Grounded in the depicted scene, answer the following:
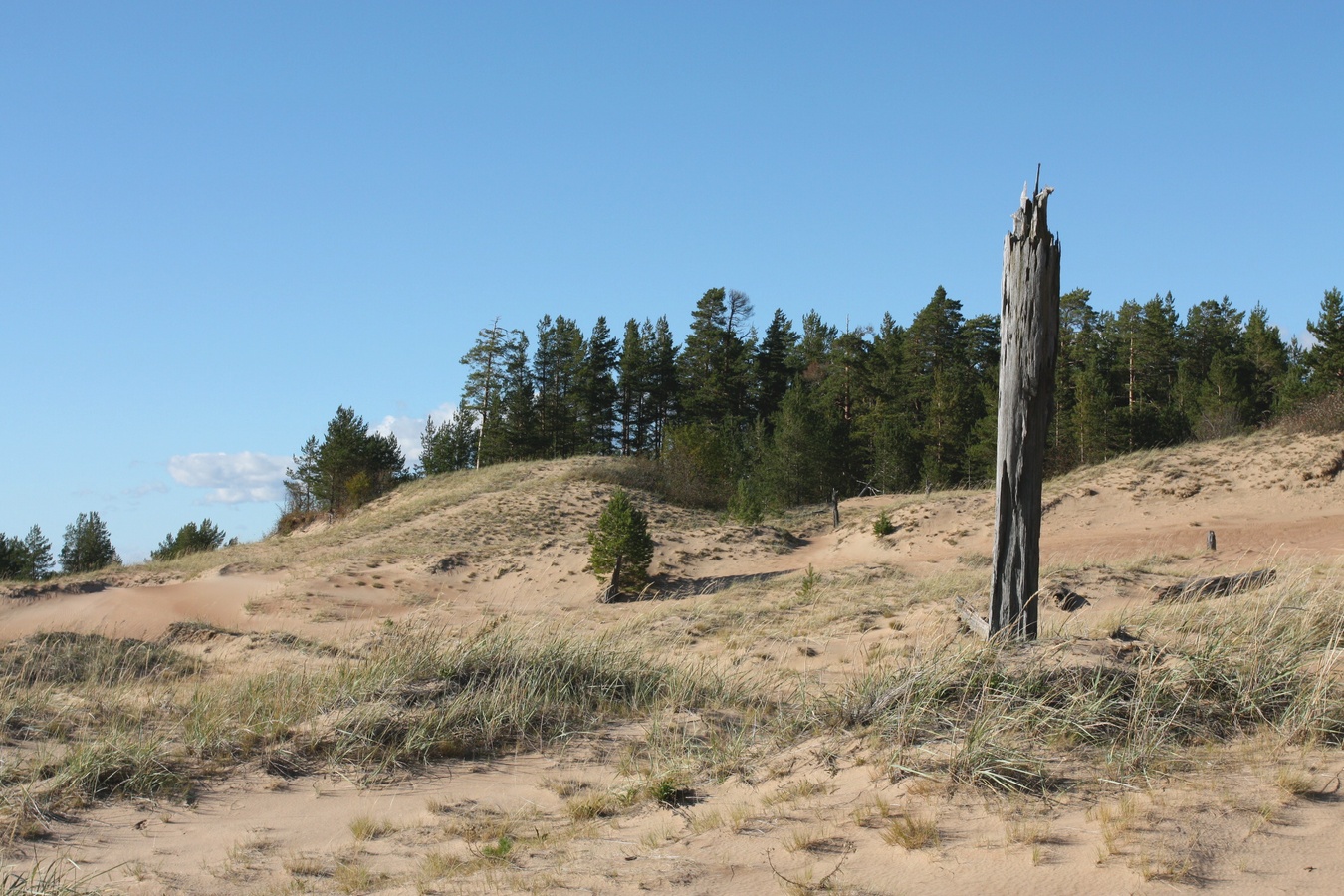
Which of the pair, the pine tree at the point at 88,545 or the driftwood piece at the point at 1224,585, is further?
the pine tree at the point at 88,545

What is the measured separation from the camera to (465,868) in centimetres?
438

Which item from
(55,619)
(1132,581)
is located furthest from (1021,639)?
(55,619)

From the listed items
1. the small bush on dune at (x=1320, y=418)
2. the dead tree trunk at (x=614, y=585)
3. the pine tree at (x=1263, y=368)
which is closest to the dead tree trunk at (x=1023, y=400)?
the dead tree trunk at (x=614, y=585)

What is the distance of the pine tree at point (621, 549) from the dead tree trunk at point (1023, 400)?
56.3 feet

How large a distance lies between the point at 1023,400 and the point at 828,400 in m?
48.4

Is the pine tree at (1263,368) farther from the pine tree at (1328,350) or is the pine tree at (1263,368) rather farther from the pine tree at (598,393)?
the pine tree at (598,393)

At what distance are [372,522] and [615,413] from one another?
84.8 feet

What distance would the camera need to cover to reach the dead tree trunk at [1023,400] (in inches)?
278

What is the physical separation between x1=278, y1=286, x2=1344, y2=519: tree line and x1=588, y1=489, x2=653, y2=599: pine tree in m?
8.71

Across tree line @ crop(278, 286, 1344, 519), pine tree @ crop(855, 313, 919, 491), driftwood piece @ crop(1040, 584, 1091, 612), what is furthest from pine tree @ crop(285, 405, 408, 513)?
driftwood piece @ crop(1040, 584, 1091, 612)

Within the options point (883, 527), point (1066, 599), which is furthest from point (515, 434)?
point (1066, 599)

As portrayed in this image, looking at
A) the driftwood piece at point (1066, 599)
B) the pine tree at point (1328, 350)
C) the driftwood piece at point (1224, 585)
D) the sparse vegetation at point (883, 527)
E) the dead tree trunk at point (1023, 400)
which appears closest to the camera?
the dead tree trunk at point (1023, 400)

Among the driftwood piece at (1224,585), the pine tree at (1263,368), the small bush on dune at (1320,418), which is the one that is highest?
the pine tree at (1263,368)

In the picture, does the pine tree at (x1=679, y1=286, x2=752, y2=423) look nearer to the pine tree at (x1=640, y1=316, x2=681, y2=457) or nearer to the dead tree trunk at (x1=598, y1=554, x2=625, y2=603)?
the pine tree at (x1=640, y1=316, x2=681, y2=457)
